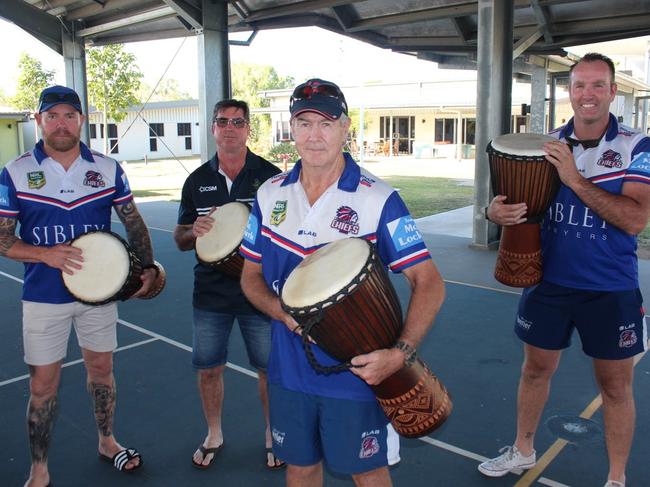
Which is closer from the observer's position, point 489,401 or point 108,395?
point 108,395

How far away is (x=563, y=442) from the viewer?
3.62 metres

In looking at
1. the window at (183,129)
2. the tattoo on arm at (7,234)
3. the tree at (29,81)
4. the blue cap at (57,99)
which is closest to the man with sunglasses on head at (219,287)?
the blue cap at (57,99)

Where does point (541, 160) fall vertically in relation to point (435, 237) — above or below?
above

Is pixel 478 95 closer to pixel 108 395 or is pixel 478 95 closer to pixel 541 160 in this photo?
pixel 541 160

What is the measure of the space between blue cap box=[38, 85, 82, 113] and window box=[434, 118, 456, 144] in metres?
36.2

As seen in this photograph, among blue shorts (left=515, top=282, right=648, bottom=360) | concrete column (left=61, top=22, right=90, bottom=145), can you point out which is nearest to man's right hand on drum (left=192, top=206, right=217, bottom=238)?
blue shorts (left=515, top=282, right=648, bottom=360)

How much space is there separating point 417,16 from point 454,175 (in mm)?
Result: 15076

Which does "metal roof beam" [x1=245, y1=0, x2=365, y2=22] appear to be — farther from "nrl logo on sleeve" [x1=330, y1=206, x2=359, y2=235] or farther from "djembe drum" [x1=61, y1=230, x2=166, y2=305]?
"nrl logo on sleeve" [x1=330, y1=206, x2=359, y2=235]

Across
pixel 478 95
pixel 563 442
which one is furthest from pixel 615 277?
pixel 478 95

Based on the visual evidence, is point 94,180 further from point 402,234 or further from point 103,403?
point 402,234

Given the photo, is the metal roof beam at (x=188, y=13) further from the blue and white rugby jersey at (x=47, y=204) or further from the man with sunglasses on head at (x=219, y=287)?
the blue and white rugby jersey at (x=47, y=204)

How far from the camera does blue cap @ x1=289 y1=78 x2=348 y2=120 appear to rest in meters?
2.21

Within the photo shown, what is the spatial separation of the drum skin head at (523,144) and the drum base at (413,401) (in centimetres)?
135

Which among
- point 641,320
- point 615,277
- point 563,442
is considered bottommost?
point 563,442
